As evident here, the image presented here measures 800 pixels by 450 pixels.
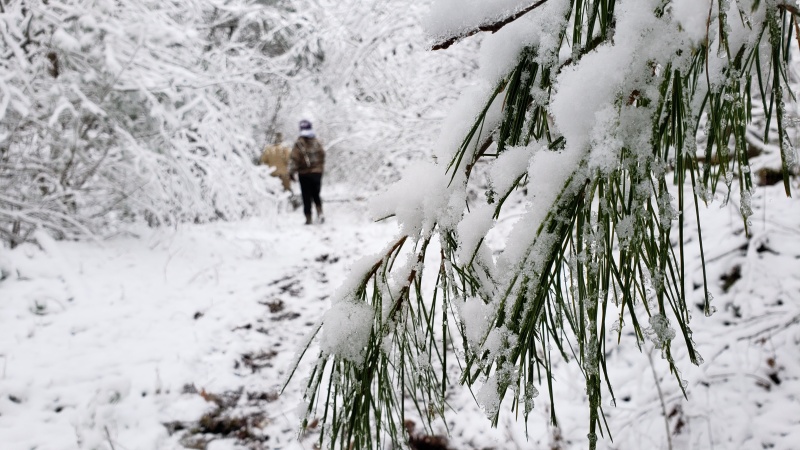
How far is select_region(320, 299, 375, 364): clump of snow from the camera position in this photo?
70cm

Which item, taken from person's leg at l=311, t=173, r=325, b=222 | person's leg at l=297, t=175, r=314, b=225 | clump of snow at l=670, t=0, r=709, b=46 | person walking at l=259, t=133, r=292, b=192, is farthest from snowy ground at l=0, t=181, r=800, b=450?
person walking at l=259, t=133, r=292, b=192

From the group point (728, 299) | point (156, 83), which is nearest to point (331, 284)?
point (156, 83)

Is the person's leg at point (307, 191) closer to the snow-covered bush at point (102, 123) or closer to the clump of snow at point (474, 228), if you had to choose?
the snow-covered bush at point (102, 123)

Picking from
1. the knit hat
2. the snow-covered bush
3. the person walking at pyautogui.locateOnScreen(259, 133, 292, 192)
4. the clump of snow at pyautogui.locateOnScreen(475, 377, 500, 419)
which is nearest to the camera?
the clump of snow at pyautogui.locateOnScreen(475, 377, 500, 419)

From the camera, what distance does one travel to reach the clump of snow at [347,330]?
2.29 feet

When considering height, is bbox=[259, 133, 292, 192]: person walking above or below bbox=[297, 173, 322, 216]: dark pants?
above

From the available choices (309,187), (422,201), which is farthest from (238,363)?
(309,187)

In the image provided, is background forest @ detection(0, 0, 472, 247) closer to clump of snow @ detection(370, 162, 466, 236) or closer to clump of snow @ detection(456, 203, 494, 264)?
clump of snow @ detection(370, 162, 466, 236)

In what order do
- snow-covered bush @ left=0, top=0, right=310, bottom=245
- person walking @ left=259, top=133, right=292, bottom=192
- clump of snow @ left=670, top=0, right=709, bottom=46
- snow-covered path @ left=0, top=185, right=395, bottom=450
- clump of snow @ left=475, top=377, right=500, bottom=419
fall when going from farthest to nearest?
person walking @ left=259, top=133, right=292, bottom=192, snow-covered bush @ left=0, top=0, right=310, bottom=245, snow-covered path @ left=0, top=185, right=395, bottom=450, clump of snow @ left=475, top=377, right=500, bottom=419, clump of snow @ left=670, top=0, right=709, bottom=46

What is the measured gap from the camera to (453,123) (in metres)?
0.66

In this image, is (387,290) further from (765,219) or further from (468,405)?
(765,219)

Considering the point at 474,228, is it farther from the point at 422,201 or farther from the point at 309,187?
the point at 309,187

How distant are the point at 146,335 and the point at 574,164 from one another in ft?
10.2

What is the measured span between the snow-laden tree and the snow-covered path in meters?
1.24
